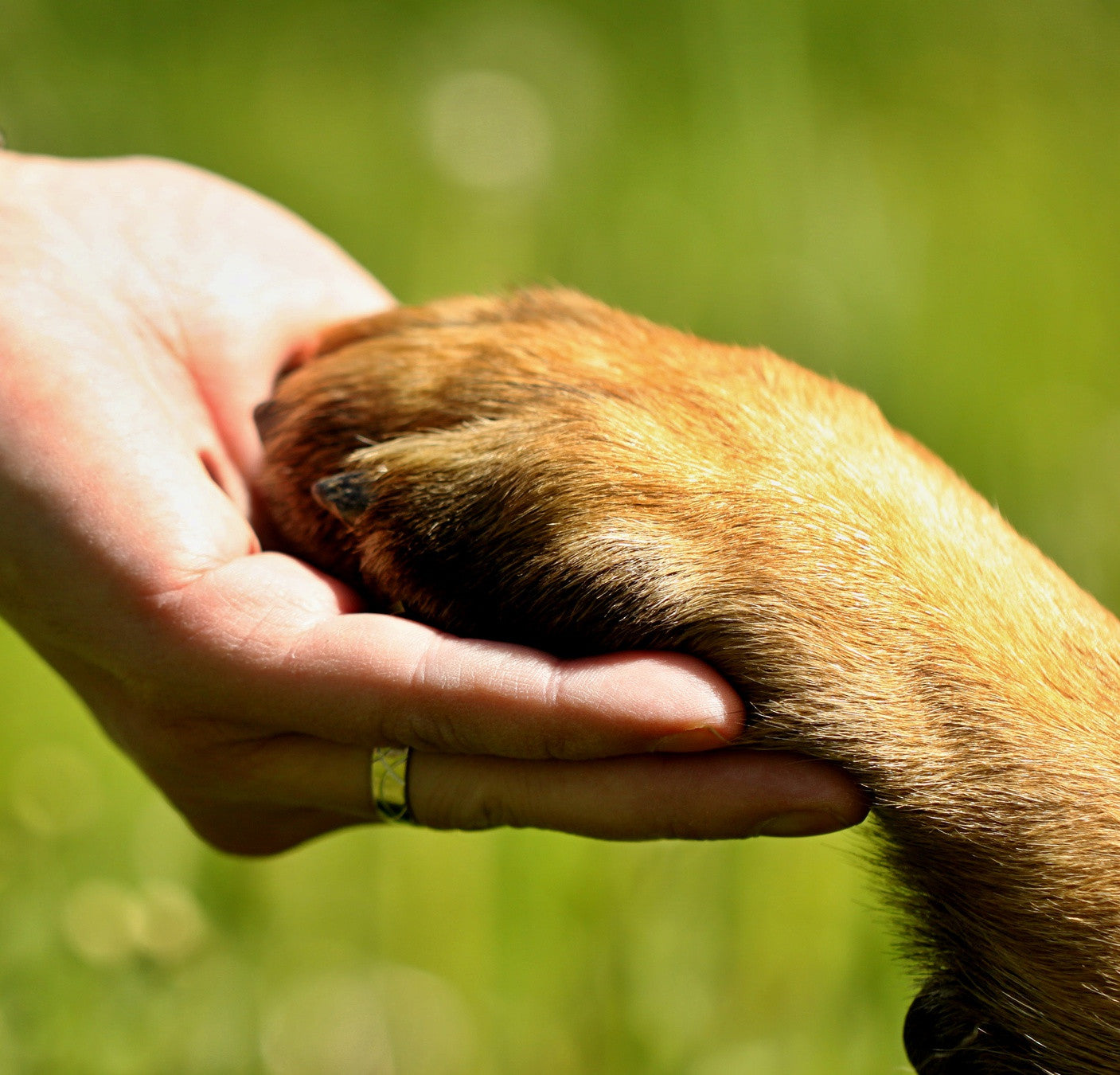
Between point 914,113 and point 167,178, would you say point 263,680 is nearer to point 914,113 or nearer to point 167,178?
point 167,178

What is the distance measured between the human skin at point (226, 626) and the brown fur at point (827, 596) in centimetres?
6

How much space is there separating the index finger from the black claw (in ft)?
0.37

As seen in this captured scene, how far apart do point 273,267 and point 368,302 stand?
171mm

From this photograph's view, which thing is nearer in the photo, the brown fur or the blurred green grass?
the brown fur

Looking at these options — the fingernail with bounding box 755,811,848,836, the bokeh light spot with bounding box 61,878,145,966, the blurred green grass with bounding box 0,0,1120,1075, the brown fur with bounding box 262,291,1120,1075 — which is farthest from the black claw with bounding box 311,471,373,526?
the bokeh light spot with bounding box 61,878,145,966

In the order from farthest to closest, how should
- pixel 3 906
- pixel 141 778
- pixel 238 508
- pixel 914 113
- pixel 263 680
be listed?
pixel 914 113, pixel 141 778, pixel 3 906, pixel 238 508, pixel 263 680

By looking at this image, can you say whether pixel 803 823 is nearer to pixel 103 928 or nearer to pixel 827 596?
pixel 827 596

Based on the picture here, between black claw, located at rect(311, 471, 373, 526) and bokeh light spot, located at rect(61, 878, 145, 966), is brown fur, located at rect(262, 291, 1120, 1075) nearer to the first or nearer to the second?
black claw, located at rect(311, 471, 373, 526)

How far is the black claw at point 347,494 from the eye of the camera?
1346 mm

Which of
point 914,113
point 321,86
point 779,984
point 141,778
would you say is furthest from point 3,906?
point 914,113

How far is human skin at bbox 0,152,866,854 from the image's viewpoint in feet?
4.02

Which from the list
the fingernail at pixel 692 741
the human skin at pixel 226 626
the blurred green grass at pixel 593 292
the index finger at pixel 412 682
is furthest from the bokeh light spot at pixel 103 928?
the fingernail at pixel 692 741

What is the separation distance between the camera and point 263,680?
1.42 meters

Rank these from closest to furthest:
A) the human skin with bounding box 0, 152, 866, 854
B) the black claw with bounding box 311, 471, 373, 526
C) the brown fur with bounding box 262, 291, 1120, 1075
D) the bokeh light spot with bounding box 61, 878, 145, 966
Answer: the brown fur with bounding box 262, 291, 1120, 1075, the human skin with bounding box 0, 152, 866, 854, the black claw with bounding box 311, 471, 373, 526, the bokeh light spot with bounding box 61, 878, 145, 966
